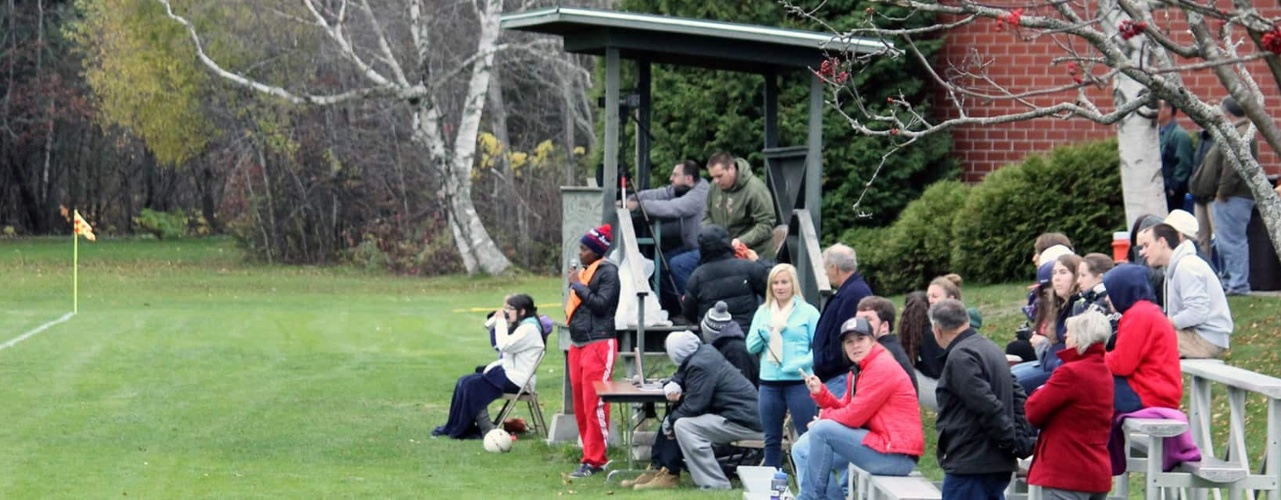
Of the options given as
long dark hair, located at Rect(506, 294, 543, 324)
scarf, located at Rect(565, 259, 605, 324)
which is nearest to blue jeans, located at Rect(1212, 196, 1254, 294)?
scarf, located at Rect(565, 259, 605, 324)

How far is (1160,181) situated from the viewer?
1697 cm

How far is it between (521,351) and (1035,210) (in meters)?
6.55

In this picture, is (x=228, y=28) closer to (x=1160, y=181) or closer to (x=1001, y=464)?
(x=1160, y=181)

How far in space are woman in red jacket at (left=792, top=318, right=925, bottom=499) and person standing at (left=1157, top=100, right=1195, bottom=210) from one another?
8.01 metres

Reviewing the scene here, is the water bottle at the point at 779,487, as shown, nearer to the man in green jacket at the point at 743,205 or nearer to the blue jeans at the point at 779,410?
the blue jeans at the point at 779,410

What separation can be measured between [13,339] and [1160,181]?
48.5 ft

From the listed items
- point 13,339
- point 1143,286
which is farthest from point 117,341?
point 1143,286

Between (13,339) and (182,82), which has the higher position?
(182,82)

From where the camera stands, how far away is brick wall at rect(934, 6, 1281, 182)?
20703 mm

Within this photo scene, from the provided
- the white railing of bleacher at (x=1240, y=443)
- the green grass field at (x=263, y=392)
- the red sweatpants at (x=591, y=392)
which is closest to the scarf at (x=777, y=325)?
the green grass field at (x=263, y=392)

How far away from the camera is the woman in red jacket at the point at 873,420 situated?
9703mm

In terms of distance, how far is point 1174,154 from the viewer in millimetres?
17266

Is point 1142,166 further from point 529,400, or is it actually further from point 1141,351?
point 1141,351

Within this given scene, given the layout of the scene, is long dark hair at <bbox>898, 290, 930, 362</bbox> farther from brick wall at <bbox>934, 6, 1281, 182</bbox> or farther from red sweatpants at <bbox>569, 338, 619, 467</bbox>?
brick wall at <bbox>934, 6, 1281, 182</bbox>
